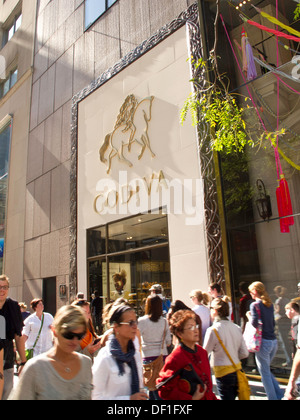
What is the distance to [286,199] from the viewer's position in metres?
8.21

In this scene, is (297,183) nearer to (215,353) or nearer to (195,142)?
(195,142)

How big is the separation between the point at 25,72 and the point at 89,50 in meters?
6.16

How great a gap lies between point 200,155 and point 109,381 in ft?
22.6

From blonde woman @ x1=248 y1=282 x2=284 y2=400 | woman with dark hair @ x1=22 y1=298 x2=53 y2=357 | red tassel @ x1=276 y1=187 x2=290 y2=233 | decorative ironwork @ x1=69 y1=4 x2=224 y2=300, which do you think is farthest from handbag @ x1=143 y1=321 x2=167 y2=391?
red tassel @ x1=276 y1=187 x2=290 y2=233

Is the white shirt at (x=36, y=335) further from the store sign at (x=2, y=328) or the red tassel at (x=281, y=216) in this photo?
the red tassel at (x=281, y=216)

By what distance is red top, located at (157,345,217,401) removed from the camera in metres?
2.84

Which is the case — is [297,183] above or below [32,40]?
below

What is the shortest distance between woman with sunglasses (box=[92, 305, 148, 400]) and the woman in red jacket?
243 millimetres

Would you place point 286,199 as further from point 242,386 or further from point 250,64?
point 242,386

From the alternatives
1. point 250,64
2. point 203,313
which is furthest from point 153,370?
point 250,64

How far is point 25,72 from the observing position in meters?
18.3

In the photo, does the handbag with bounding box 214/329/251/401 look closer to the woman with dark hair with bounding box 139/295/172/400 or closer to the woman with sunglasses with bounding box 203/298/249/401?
the woman with sunglasses with bounding box 203/298/249/401

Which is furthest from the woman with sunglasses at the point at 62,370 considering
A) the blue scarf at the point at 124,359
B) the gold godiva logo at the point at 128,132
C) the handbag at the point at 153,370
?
the gold godiva logo at the point at 128,132
